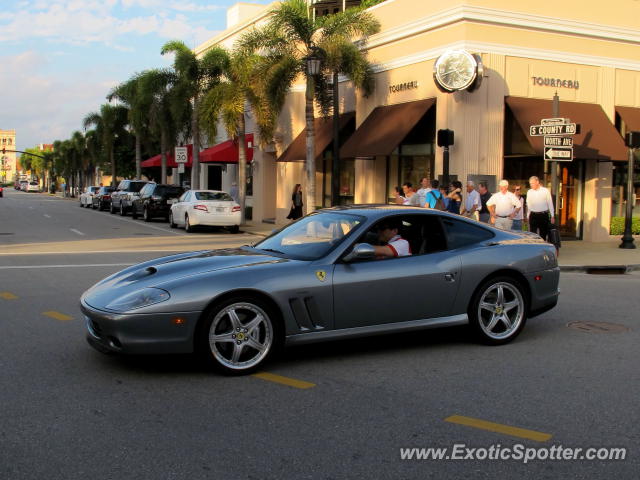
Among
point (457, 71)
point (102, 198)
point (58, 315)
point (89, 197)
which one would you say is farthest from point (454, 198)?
point (89, 197)

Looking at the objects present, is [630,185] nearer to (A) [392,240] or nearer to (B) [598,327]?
(B) [598,327]

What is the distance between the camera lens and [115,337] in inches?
222

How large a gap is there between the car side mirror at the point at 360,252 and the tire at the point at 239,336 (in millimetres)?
902

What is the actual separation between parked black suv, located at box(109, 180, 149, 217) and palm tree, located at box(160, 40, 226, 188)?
3.64m

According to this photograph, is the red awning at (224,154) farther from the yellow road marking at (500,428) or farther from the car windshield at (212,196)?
the yellow road marking at (500,428)

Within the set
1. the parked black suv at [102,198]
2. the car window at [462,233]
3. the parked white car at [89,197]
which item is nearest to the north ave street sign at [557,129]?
the car window at [462,233]

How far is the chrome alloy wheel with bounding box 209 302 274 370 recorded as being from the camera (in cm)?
579

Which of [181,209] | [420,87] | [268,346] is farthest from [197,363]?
[181,209]

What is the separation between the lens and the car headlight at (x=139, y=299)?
18.5 ft

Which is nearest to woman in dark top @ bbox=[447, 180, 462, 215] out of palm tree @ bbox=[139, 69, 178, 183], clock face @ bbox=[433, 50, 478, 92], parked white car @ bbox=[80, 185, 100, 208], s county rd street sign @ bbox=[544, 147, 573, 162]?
s county rd street sign @ bbox=[544, 147, 573, 162]

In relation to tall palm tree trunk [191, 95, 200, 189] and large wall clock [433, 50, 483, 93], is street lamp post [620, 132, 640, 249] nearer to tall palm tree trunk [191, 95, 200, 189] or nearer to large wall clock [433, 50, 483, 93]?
large wall clock [433, 50, 483, 93]

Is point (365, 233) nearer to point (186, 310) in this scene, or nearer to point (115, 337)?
point (186, 310)
